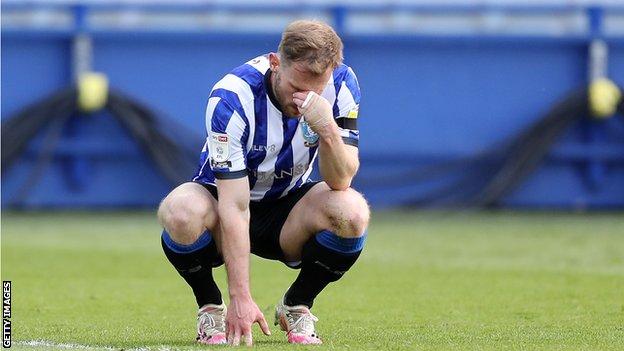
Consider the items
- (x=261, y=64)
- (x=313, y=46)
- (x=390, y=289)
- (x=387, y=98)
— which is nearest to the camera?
(x=313, y=46)

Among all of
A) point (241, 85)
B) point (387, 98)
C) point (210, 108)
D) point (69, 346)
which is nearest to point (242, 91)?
point (241, 85)

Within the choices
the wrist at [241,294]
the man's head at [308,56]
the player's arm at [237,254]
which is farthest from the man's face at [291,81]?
the wrist at [241,294]

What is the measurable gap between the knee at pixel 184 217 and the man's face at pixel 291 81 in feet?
1.69

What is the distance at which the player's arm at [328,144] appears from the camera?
5371 millimetres

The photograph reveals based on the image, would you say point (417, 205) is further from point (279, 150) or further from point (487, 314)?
point (279, 150)

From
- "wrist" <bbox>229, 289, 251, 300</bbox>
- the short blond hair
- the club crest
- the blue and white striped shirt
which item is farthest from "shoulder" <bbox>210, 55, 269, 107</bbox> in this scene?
"wrist" <bbox>229, 289, 251, 300</bbox>

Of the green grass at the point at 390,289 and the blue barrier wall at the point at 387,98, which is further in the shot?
the blue barrier wall at the point at 387,98

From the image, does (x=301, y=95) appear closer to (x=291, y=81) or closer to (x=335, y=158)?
(x=291, y=81)

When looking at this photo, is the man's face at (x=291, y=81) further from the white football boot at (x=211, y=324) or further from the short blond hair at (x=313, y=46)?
the white football boot at (x=211, y=324)

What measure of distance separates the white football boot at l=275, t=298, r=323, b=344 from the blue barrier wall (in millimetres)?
10601

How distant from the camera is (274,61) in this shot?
5578 millimetres

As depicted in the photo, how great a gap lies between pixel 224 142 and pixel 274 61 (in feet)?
Answer: 1.20

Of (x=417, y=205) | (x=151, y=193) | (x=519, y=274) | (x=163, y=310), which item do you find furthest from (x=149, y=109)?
(x=163, y=310)

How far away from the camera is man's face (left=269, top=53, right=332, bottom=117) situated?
536 cm
